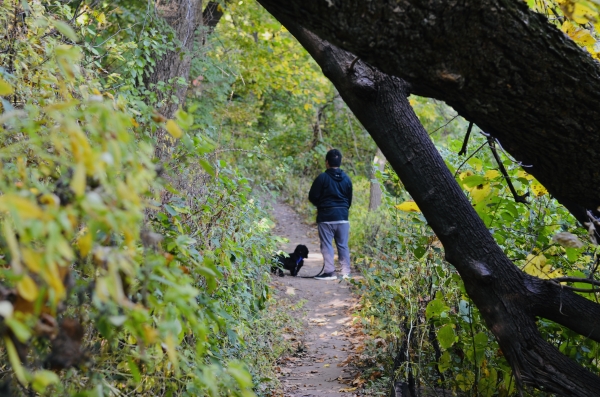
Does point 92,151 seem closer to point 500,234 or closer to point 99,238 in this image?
point 99,238

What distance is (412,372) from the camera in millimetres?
4879

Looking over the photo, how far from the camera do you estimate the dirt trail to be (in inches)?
248

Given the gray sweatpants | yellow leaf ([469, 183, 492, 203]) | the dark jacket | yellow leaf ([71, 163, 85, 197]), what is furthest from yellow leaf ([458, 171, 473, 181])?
the gray sweatpants

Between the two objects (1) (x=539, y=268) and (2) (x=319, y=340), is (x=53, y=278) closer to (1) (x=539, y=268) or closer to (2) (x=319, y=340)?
(1) (x=539, y=268)

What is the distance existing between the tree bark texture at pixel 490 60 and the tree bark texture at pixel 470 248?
613 millimetres

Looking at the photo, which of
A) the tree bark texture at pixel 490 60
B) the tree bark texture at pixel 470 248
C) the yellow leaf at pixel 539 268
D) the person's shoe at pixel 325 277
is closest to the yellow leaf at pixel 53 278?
the tree bark texture at pixel 490 60

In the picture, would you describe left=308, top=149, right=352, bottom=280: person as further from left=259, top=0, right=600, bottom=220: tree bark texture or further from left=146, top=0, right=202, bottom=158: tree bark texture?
left=259, top=0, right=600, bottom=220: tree bark texture

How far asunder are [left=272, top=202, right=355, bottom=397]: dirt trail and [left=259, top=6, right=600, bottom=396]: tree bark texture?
114 inches

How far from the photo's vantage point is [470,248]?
3.31m

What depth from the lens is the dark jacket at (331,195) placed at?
10.7 m

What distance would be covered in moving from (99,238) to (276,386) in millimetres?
4447

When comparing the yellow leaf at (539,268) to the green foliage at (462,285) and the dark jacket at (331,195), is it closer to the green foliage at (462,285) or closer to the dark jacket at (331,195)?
the green foliage at (462,285)

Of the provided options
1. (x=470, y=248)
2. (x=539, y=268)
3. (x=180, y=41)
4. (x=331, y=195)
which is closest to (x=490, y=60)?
(x=470, y=248)

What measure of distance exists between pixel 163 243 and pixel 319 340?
5.79 m
